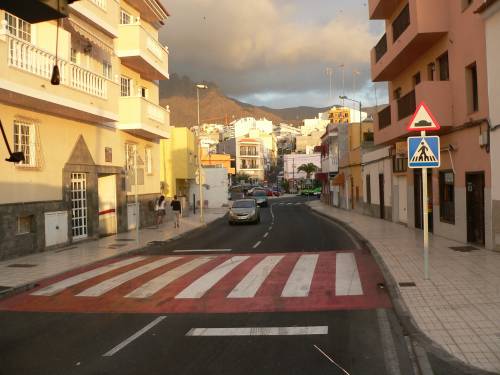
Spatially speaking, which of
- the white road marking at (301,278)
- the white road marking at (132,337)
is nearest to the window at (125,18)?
the white road marking at (301,278)

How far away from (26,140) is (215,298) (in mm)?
10218

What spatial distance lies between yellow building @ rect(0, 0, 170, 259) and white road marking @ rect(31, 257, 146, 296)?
11.7 ft

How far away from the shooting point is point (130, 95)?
24.4 metres

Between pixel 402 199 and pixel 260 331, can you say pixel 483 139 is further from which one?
pixel 402 199

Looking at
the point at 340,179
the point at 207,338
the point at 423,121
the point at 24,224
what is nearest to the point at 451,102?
the point at 423,121

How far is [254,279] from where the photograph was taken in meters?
10.8

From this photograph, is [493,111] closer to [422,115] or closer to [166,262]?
[422,115]

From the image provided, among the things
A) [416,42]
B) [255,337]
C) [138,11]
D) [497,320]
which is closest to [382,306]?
[497,320]

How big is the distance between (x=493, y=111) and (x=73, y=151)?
1413 cm

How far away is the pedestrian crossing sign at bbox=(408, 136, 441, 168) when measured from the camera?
967 centimetres

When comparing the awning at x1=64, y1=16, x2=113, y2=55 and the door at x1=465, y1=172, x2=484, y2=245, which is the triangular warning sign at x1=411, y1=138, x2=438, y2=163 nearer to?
the door at x1=465, y1=172, x2=484, y2=245

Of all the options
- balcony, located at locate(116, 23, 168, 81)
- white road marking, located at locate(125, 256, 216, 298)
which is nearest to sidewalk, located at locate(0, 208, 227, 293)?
white road marking, located at locate(125, 256, 216, 298)

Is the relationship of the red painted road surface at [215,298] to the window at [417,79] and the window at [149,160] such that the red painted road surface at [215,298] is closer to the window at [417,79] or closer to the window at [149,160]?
the window at [417,79]

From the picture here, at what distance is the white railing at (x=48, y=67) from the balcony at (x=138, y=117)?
127 inches
